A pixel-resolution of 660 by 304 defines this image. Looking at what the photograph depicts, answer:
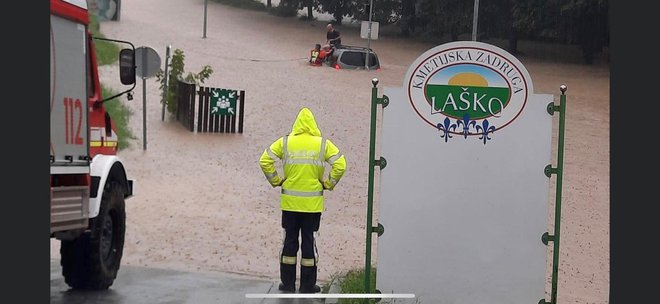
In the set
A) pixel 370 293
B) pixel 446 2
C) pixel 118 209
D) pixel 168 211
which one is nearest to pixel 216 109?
pixel 168 211

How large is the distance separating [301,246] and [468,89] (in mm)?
2449

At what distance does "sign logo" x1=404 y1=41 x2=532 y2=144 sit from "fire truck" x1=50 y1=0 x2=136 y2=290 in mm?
2665

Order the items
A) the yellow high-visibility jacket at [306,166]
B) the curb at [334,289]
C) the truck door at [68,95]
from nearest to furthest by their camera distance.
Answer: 1. the truck door at [68,95]
2. the curb at [334,289]
3. the yellow high-visibility jacket at [306,166]

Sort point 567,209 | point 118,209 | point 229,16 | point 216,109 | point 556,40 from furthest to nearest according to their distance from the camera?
point 229,16, point 556,40, point 216,109, point 567,209, point 118,209

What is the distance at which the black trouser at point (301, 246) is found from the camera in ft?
32.0

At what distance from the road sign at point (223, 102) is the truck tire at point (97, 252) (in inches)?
597

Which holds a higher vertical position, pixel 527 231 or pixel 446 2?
pixel 446 2

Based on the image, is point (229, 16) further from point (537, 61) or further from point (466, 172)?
point (466, 172)

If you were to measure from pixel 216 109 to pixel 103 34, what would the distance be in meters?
19.1

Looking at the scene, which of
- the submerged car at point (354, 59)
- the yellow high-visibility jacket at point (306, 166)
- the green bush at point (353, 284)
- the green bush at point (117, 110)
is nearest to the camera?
the green bush at point (353, 284)

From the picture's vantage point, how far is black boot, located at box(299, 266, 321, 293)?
984 centimetres

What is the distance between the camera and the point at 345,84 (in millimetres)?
36125

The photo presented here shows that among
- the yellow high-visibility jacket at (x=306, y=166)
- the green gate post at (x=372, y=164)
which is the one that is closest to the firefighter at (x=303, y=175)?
the yellow high-visibility jacket at (x=306, y=166)

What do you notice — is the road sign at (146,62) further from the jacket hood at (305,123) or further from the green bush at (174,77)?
the jacket hood at (305,123)
